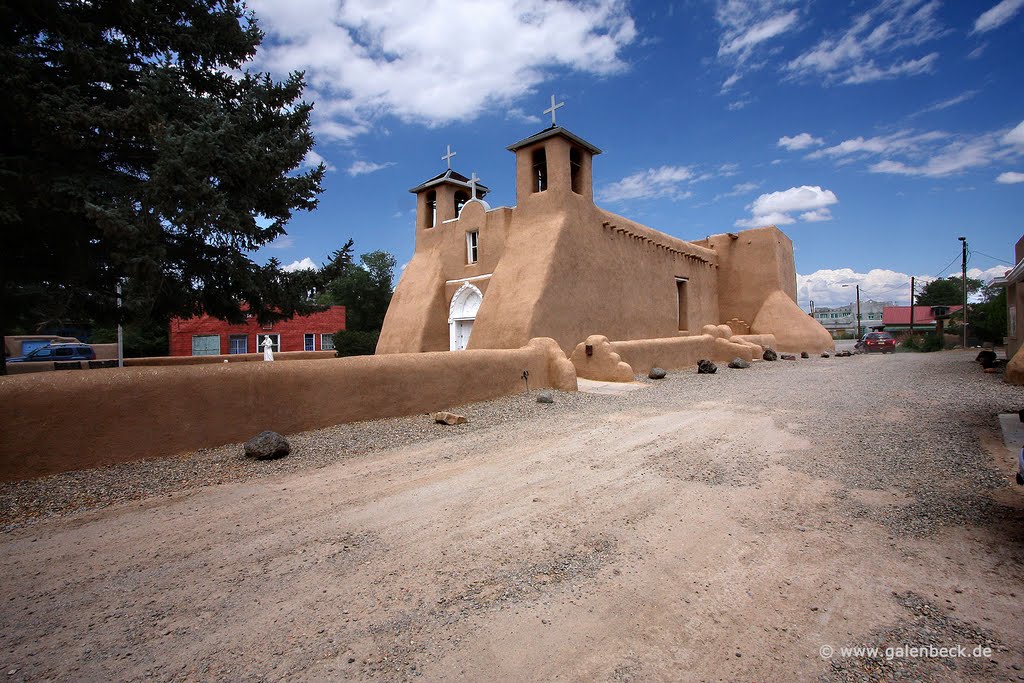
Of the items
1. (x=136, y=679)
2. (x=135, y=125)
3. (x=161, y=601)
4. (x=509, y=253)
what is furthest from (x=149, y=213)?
(x=509, y=253)

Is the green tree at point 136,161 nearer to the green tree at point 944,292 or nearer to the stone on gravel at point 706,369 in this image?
the stone on gravel at point 706,369

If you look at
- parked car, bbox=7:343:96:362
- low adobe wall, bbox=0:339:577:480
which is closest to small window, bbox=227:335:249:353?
parked car, bbox=7:343:96:362

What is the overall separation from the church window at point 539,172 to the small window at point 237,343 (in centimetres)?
2353

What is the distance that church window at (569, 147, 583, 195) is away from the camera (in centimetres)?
1731

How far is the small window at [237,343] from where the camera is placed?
1188 inches

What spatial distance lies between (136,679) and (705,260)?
27658 mm

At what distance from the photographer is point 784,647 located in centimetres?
234

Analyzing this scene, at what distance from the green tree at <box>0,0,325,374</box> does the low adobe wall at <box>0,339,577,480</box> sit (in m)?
3.80

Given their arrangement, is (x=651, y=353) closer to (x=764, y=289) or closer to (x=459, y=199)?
(x=459, y=199)

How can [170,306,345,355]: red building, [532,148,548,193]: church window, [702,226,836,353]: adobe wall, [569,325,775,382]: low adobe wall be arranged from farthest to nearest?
[170,306,345,355]: red building
[702,226,836,353]: adobe wall
[532,148,548,193]: church window
[569,325,775,382]: low adobe wall

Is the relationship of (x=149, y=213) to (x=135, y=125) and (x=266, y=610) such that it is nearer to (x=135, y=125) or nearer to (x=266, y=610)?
(x=135, y=125)

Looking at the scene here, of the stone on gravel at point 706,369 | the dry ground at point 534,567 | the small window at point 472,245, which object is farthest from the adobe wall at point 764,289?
the dry ground at point 534,567

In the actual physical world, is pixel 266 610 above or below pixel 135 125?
below

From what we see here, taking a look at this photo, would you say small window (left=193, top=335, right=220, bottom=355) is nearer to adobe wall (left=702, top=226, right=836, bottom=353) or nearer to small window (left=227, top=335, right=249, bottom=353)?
small window (left=227, top=335, right=249, bottom=353)
